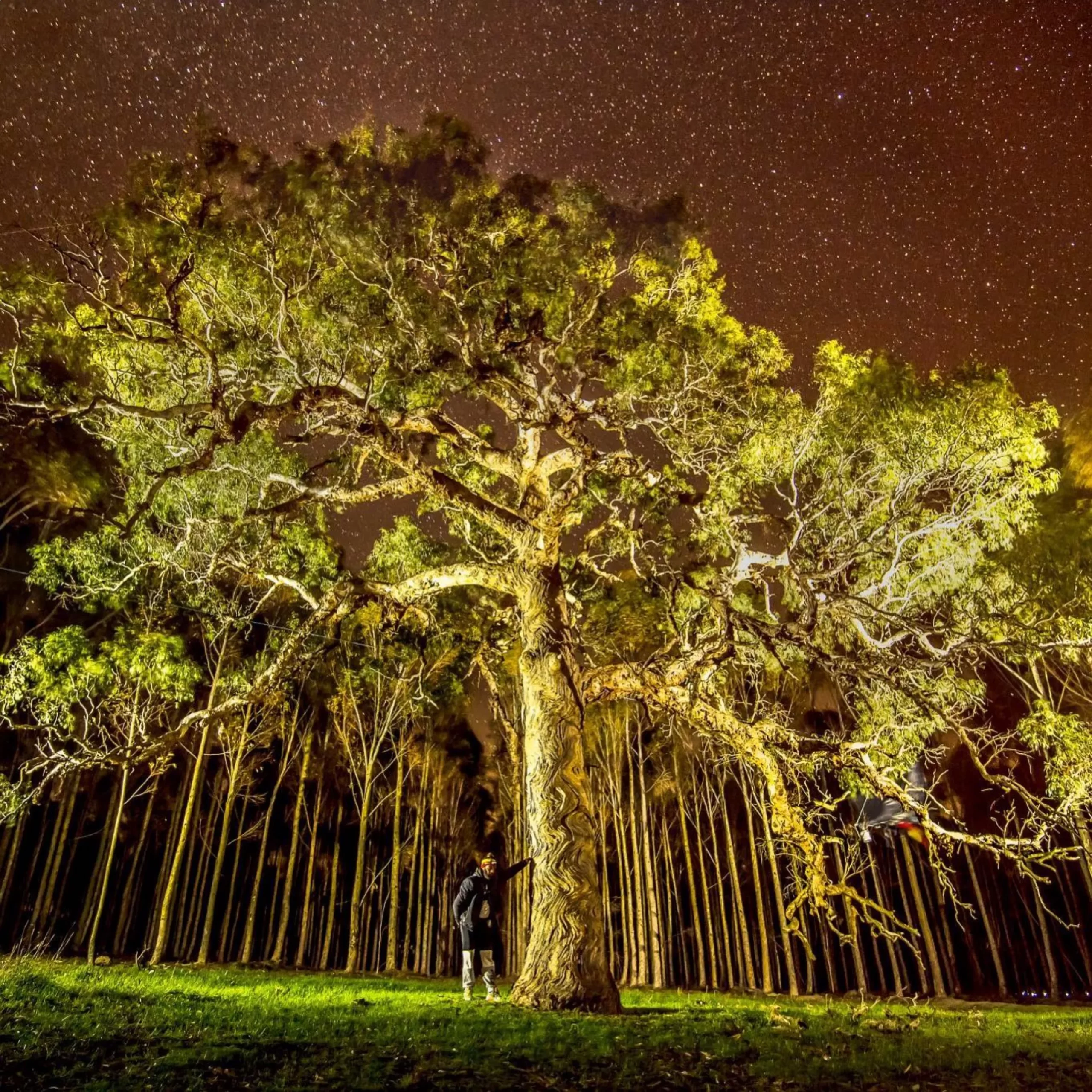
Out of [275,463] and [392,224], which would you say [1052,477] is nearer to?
[392,224]

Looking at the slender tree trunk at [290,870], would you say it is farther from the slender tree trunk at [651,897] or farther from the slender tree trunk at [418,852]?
the slender tree trunk at [651,897]

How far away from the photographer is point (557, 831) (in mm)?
8312

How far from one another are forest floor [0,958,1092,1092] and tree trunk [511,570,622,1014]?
545mm

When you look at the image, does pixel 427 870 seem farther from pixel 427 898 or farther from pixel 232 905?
pixel 232 905

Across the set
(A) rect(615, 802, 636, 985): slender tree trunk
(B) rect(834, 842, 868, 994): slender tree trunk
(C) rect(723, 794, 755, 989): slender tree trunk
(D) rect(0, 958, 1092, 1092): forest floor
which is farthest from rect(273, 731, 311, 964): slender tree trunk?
(B) rect(834, 842, 868, 994): slender tree trunk

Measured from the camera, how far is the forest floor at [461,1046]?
4.05 metres

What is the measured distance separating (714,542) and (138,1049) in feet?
32.8

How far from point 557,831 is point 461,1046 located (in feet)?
11.1

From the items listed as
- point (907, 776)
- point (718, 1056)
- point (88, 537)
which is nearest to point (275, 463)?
point (88, 537)

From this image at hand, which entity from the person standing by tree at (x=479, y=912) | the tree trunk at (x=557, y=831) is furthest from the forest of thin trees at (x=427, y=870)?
the tree trunk at (x=557, y=831)

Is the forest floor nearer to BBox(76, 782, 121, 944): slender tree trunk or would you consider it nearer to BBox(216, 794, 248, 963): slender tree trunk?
BBox(216, 794, 248, 963): slender tree trunk

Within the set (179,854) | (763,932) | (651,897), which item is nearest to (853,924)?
(763,932)

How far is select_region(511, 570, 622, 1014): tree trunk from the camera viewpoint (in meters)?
7.57

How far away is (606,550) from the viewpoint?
13.4 m
